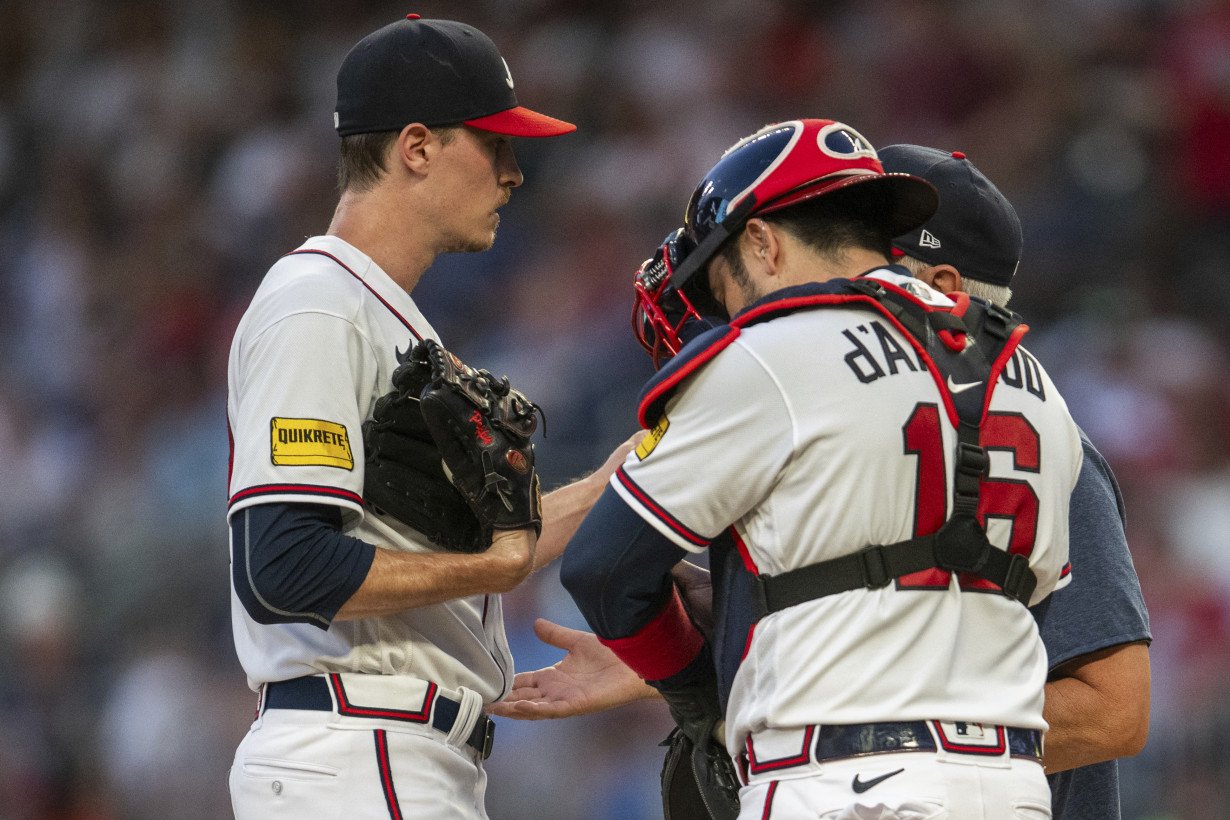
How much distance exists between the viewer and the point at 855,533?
2428mm

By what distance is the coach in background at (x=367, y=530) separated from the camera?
2732 mm

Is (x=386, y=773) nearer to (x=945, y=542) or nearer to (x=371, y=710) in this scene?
(x=371, y=710)

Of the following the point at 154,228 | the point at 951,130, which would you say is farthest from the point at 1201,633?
the point at 154,228

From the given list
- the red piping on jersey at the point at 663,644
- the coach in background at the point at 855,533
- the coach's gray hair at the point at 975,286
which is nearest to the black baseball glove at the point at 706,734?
the red piping on jersey at the point at 663,644

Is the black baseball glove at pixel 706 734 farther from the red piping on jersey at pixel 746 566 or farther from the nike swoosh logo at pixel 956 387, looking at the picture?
the nike swoosh logo at pixel 956 387

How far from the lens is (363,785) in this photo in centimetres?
276

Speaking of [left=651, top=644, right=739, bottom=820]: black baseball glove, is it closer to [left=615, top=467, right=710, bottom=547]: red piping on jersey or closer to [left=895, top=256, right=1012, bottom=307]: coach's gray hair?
[left=615, top=467, right=710, bottom=547]: red piping on jersey

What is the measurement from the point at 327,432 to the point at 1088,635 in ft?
4.61

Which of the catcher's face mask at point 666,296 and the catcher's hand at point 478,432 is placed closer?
the catcher's hand at point 478,432

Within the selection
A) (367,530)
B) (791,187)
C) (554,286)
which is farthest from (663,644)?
(554,286)

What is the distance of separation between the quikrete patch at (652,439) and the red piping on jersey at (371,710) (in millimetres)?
666

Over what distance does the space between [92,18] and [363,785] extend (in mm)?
9709

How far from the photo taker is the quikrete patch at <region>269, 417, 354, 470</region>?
2730 millimetres

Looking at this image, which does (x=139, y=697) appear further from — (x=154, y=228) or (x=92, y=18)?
(x=92, y=18)
